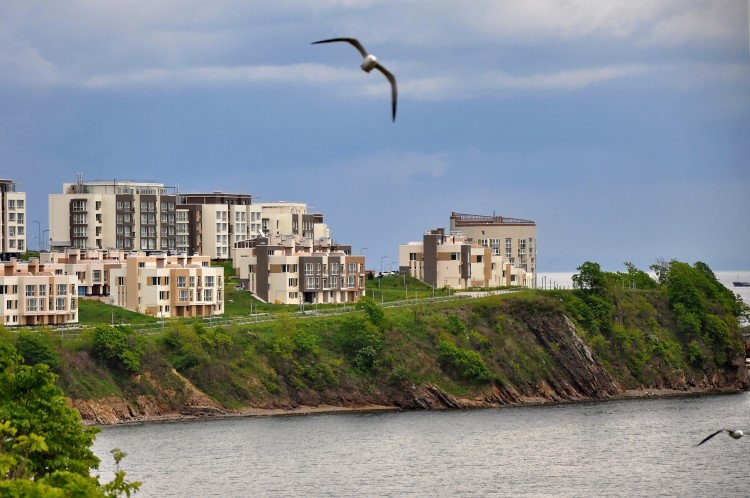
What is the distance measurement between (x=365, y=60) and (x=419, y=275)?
306 feet

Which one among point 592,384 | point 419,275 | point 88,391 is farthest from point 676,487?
point 419,275

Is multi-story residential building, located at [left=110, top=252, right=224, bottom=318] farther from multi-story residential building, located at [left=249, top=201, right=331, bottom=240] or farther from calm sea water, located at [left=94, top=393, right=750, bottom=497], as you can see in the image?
multi-story residential building, located at [left=249, top=201, right=331, bottom=240]

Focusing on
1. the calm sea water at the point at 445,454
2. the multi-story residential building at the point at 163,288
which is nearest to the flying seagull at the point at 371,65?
the calm sea water at the point at 445,454

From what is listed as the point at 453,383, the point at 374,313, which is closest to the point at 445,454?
the point at 453,383

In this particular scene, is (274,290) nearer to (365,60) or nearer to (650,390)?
(650,390)

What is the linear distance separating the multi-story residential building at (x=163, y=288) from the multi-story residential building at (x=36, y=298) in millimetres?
4909

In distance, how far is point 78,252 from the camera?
325 ft

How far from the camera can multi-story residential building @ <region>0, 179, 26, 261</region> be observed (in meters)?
110

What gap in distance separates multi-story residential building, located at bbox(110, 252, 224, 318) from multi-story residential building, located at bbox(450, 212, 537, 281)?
142ft

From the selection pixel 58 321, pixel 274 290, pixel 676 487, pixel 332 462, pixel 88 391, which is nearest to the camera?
pixel 676 487

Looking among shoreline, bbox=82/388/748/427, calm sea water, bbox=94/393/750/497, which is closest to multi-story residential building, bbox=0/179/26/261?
shoreline, bbox=82/388/748/427

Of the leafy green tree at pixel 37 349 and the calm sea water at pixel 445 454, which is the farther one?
the leafy green tree at pixel 37 349

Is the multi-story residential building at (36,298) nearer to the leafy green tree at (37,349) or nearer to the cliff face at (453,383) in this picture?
the leafy green tree at (37,349)

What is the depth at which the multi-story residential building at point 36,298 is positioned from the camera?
86250mm
